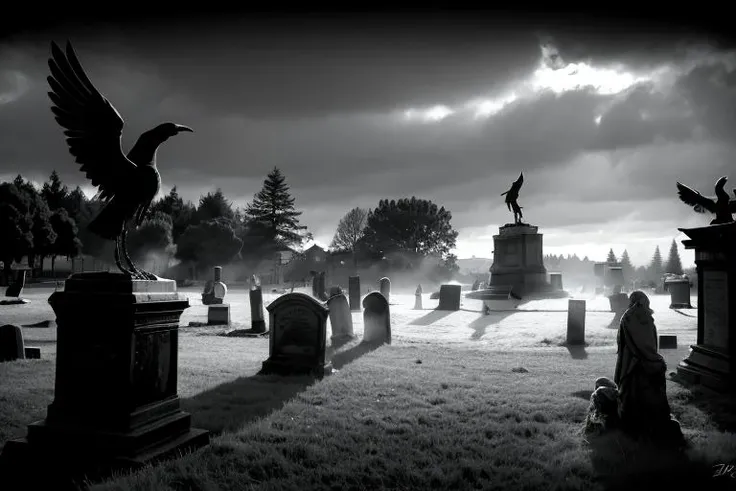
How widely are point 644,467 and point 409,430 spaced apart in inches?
97.5

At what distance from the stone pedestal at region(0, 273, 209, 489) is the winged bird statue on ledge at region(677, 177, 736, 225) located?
32.1ft

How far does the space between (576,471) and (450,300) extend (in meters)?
19.8

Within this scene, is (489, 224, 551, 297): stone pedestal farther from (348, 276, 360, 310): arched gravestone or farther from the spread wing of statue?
(348, 276, 360, 310): arched gravestone

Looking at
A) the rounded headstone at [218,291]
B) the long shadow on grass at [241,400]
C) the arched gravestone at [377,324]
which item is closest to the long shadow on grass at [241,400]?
the long shadow on grass at [241,400]

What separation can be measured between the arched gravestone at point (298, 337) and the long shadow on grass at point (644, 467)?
17.7 feet

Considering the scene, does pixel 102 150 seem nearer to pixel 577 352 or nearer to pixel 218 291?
pixel 577 352

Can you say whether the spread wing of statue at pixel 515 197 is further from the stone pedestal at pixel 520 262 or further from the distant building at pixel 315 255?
the distant building at pixel 315 255

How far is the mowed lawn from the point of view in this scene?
438cm

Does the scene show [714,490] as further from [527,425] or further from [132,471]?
[132,471]

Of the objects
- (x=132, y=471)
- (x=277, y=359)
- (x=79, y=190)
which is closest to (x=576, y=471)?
(x=132, y=471)

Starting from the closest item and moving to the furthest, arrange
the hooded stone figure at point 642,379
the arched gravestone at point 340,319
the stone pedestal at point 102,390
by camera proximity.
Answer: the stone pedestal at point 102,390 → the hooded stone figure at point 642,379 → the arched gravestone at point 340,319

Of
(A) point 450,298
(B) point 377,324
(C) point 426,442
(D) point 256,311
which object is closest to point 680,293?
(A) point 450,298

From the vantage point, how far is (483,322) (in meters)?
19.2

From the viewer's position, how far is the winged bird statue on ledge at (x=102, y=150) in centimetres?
491
